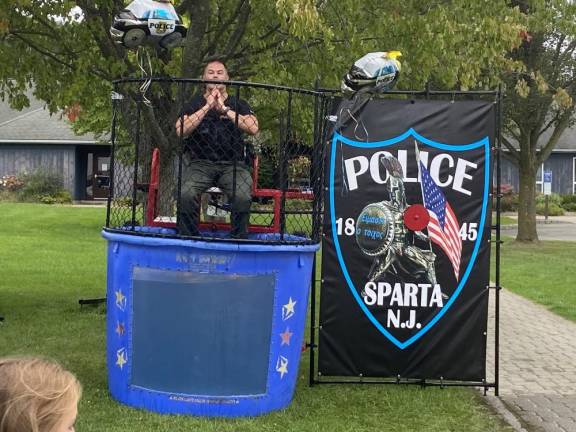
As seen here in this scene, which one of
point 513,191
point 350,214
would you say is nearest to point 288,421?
point 350,214

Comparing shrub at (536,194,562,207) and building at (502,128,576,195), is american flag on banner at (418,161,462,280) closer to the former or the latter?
shrub at (536,194,562,207)

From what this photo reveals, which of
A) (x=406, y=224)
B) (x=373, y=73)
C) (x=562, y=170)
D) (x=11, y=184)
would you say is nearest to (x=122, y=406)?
(x=406, y=224)

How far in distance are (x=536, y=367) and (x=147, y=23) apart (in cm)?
456

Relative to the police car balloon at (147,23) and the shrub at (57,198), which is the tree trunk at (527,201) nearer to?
the police car balloon at (147,23)

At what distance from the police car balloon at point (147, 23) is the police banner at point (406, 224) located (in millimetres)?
1337

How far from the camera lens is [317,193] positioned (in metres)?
5.55

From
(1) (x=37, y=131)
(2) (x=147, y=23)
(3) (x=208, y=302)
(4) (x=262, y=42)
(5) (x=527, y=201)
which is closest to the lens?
(3) (x=208, y=302)

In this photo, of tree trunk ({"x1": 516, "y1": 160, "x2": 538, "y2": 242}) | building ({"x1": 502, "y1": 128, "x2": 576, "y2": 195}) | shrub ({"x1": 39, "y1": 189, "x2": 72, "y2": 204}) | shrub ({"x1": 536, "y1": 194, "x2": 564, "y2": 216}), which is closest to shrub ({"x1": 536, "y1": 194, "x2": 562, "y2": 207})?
shrub ({"x1": 536, "y1": 194, "x2": 564, "y2": 216})

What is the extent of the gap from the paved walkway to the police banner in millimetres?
686

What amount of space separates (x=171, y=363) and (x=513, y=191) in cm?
3422

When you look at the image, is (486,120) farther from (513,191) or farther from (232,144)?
(513,191)

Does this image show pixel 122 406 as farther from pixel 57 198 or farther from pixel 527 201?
pixel 57 198

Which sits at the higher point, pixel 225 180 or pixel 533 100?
pixel 533 100

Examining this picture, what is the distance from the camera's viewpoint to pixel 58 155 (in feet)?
113
